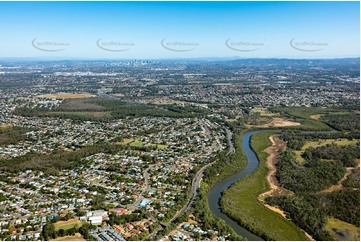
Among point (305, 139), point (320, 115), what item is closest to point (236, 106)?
point (320, 115)

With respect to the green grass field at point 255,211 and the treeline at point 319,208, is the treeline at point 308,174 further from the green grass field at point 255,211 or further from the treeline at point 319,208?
the green grass field at point 255,211

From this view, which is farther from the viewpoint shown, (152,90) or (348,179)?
(152,90)

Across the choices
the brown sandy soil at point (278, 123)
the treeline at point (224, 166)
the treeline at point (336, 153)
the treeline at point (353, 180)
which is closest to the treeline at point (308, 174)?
the treeline at point (353, 180)

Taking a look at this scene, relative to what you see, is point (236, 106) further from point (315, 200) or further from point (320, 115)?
point (315, 200)

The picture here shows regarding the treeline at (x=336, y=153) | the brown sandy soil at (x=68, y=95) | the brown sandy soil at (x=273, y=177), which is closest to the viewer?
the brown sandy soil at (x=273, y=177)

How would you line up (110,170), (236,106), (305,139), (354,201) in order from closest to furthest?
(354,201) → (110,170) → (305,139) → (236,106)

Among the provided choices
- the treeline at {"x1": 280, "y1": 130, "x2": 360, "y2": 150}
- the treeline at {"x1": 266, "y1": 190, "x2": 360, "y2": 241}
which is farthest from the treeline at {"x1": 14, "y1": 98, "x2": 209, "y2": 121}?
the treeline at {"x1": 266, "y1": 190, "x2": 360, "y2": 241}
